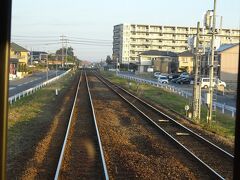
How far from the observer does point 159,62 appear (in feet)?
374

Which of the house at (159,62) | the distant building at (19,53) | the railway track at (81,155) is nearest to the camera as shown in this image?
the railway track at (81,155)

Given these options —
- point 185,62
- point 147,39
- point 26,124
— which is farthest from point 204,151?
point 147,39

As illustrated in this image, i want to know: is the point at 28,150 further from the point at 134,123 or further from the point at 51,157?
the point at 134,123

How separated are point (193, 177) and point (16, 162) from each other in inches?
178

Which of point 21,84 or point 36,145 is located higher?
point 21,84

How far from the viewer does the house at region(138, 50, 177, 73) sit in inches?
4319

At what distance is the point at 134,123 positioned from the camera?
19.6 m

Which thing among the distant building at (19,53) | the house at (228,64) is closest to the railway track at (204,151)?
the house at (228,64)

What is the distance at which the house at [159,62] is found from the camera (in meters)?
110

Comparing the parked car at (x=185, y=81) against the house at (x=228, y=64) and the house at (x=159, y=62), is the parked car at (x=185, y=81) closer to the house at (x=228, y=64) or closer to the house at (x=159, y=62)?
the house at (x=228, y=64)

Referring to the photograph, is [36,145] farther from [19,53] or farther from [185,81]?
[19,53]

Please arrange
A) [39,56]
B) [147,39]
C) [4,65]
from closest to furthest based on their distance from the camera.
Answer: [4,65], [39,56], [147,39]

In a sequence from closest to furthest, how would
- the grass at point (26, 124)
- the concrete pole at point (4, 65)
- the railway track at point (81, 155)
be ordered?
1. the concrete pole at point (4, 65)
2. the railway track at point (81, 155)
3. the grass at point (26, 124)

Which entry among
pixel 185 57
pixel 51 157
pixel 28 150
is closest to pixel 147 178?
pixel 51 157
